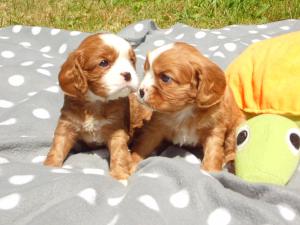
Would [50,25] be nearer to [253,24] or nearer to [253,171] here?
[253,24]

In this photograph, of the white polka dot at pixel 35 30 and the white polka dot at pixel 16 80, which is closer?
the white polka dot at pixel 16 80

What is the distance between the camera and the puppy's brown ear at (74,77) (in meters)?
3.64

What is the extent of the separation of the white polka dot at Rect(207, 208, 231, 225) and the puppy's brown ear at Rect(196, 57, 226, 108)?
776 millimetres

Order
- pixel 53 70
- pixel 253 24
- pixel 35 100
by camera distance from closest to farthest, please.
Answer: pixel 35 100 < pixel 53 70 < pixel 253 24

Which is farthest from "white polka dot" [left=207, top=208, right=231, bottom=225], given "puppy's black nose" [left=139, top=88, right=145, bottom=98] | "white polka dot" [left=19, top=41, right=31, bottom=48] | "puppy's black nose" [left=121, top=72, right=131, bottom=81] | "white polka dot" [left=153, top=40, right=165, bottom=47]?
"white polka dot" [left=19, top=41, right=31, bottom=48]

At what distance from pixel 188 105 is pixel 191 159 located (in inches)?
17.5

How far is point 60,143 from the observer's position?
3.87 meters

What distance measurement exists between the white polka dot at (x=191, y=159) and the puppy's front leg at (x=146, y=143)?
220mm

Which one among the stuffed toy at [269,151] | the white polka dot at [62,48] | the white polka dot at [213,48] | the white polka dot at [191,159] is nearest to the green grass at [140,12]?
the white polka dot at [62,48]

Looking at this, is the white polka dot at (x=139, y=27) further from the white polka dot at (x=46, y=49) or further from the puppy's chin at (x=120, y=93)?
the puppy's chin at (x=120, y=93)

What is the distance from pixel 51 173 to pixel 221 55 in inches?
95.1

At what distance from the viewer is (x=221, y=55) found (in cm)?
534

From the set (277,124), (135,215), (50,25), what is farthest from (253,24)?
(135,215)

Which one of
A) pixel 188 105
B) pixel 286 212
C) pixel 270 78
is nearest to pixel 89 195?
pixel 188 105
